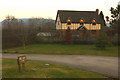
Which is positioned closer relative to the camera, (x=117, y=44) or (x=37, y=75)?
(x=37, y=75)

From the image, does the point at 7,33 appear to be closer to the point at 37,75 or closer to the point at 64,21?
the point at 64,21

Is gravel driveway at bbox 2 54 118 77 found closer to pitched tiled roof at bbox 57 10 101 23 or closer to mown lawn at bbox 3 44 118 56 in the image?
mown lawn at bbox 3 44 118 56

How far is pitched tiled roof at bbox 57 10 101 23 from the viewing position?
36156mm

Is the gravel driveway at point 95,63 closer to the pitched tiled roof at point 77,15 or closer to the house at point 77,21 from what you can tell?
the house at point 77,21

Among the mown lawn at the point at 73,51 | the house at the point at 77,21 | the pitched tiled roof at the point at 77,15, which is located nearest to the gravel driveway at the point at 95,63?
the mown lawn at the point at 73,51

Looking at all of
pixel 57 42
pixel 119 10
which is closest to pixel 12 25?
pixel 57 42

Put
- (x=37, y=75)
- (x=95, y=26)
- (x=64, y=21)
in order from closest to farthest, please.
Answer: (x=37, y=75)
(x=64, y=21)
(x=95, y=26)

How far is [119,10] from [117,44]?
35.3ft

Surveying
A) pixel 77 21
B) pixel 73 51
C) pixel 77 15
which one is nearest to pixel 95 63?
pixel 73 51

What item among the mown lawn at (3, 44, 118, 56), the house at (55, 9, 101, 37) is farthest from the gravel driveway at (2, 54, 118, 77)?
the house at (55, 9, 101, 37)

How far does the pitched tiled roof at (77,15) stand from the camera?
36156 millimetres

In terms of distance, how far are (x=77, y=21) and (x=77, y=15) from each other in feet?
8.79

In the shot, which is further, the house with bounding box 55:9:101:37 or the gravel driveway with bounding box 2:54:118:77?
the house with bounding box 55:9:101:37

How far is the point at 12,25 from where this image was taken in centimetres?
2914
